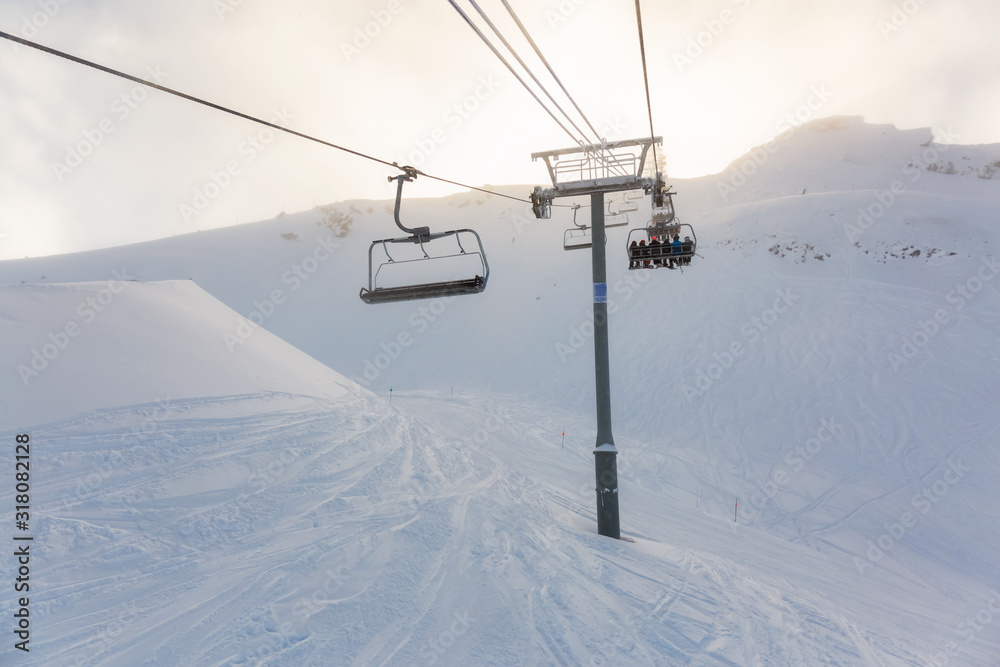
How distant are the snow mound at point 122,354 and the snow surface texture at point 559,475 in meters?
0.08

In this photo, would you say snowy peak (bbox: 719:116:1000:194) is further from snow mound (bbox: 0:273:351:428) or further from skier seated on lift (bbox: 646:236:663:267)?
snow mound (bbox: 0:273:351:428)

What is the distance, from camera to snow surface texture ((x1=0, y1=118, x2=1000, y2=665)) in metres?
4.79

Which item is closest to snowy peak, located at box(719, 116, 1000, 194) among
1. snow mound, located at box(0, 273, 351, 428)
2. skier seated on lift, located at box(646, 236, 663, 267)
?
skier seated on lift, located at box(646, 236, 663, 267)

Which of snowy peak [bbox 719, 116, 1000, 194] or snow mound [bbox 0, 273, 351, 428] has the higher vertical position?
snowy peak [bbox 719, 116, 1000, 194]

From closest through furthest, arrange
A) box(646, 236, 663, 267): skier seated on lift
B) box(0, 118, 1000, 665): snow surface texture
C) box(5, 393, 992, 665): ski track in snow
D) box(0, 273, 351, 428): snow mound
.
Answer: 1. box(5, 393, 992, 665): ski track in snow
2. box(0, 118, 1000, 665): snow surface texture
3. box(0, 273, 351, 428): snow mound
4. box(646, 236, 663, 267): skier seated on lift

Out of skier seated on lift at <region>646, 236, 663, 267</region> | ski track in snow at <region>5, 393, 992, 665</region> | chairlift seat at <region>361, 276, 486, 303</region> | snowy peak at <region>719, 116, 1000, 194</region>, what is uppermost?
snowy peak at <region>719, 116, 1000, 194</region>

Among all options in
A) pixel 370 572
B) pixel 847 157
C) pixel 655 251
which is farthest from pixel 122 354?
pixel 847 157

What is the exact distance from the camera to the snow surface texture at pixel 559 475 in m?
4.79

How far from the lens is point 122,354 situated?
33.6 feet

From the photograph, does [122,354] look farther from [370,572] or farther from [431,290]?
[370,572]

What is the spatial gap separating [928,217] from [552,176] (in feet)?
87.6

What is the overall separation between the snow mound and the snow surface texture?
8 centimetres

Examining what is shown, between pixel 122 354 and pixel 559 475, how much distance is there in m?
10.5

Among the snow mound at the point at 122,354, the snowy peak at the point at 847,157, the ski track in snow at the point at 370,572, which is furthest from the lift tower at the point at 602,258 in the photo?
the snowy peak at the point at 847,157
